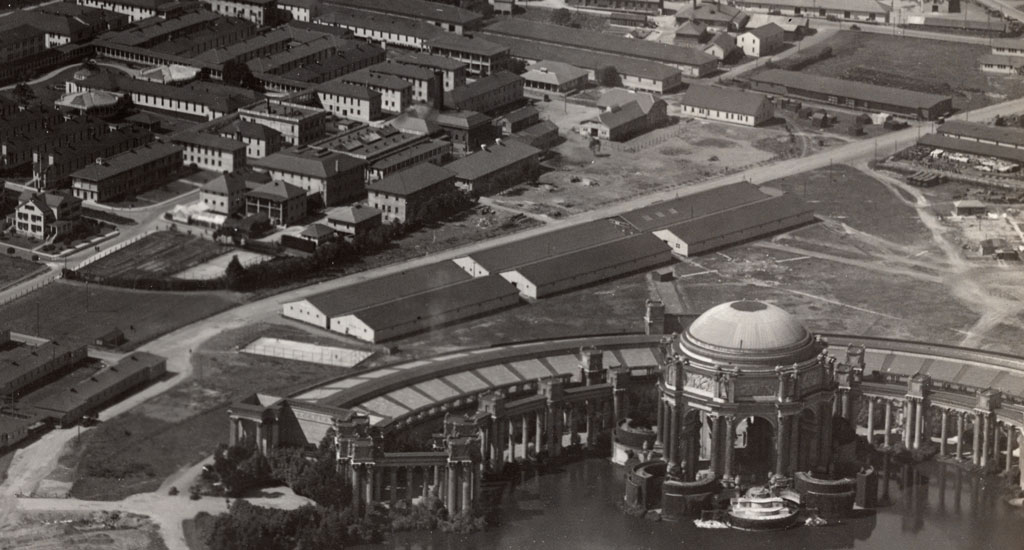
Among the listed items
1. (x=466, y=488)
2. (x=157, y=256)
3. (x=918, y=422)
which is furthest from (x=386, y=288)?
(x=918, y=422)

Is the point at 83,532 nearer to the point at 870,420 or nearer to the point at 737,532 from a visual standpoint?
the point at 737,532

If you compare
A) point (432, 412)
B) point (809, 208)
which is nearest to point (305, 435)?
point (432, 412)

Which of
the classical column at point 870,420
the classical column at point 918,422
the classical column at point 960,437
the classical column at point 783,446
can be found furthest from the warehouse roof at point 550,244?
the classical column at point 960,437

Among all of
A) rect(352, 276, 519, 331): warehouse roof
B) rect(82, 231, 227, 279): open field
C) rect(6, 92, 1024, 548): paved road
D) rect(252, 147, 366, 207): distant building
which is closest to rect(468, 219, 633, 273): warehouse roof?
rect(352, 276, 519, 331): warehouse roof

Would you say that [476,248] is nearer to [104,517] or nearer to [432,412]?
[432,412]

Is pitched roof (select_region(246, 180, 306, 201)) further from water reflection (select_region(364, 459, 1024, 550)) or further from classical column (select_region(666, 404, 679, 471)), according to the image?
classical column (select_region(666, 404, 679, 471))

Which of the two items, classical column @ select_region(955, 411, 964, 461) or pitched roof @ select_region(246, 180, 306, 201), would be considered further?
pitched roof @ select_region(246, 180, 306, 201)
